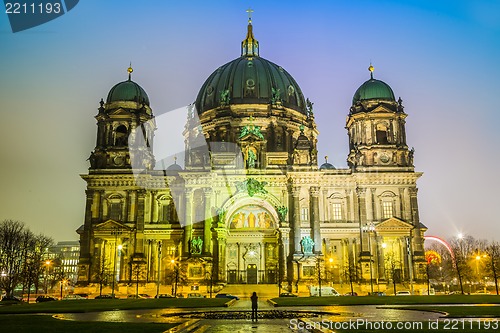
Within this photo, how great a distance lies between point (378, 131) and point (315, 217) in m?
17.2

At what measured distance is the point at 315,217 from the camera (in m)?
70.4

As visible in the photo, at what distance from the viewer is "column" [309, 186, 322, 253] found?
6900cm

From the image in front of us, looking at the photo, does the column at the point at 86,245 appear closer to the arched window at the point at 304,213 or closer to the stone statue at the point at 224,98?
the stone statue at the point at 224,98

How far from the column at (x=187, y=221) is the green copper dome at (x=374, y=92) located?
29.2 m

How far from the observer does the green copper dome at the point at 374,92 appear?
7856cm

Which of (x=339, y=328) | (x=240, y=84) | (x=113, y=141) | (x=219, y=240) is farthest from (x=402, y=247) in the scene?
(x=339, y=328)

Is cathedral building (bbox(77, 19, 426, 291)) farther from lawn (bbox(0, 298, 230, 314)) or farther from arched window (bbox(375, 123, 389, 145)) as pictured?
lawn (bbox(0, 298, 230, 314))

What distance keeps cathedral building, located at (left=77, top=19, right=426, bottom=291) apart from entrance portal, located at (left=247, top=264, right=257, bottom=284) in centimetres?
14

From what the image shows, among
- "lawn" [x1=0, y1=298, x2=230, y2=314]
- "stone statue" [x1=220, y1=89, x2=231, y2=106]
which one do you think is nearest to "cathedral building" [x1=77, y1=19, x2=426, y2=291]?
"stone statue" [x1=220, y1=89, x2=231, y2=106]

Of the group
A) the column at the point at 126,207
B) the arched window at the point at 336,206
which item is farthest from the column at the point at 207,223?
the arched window at the point at 336,206

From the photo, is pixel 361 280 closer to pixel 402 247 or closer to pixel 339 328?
pixel 402 247

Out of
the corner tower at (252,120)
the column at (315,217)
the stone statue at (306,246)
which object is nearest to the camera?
the stone statue at (306,246)

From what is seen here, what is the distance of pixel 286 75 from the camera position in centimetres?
9431

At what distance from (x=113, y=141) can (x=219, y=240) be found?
22324 mm
